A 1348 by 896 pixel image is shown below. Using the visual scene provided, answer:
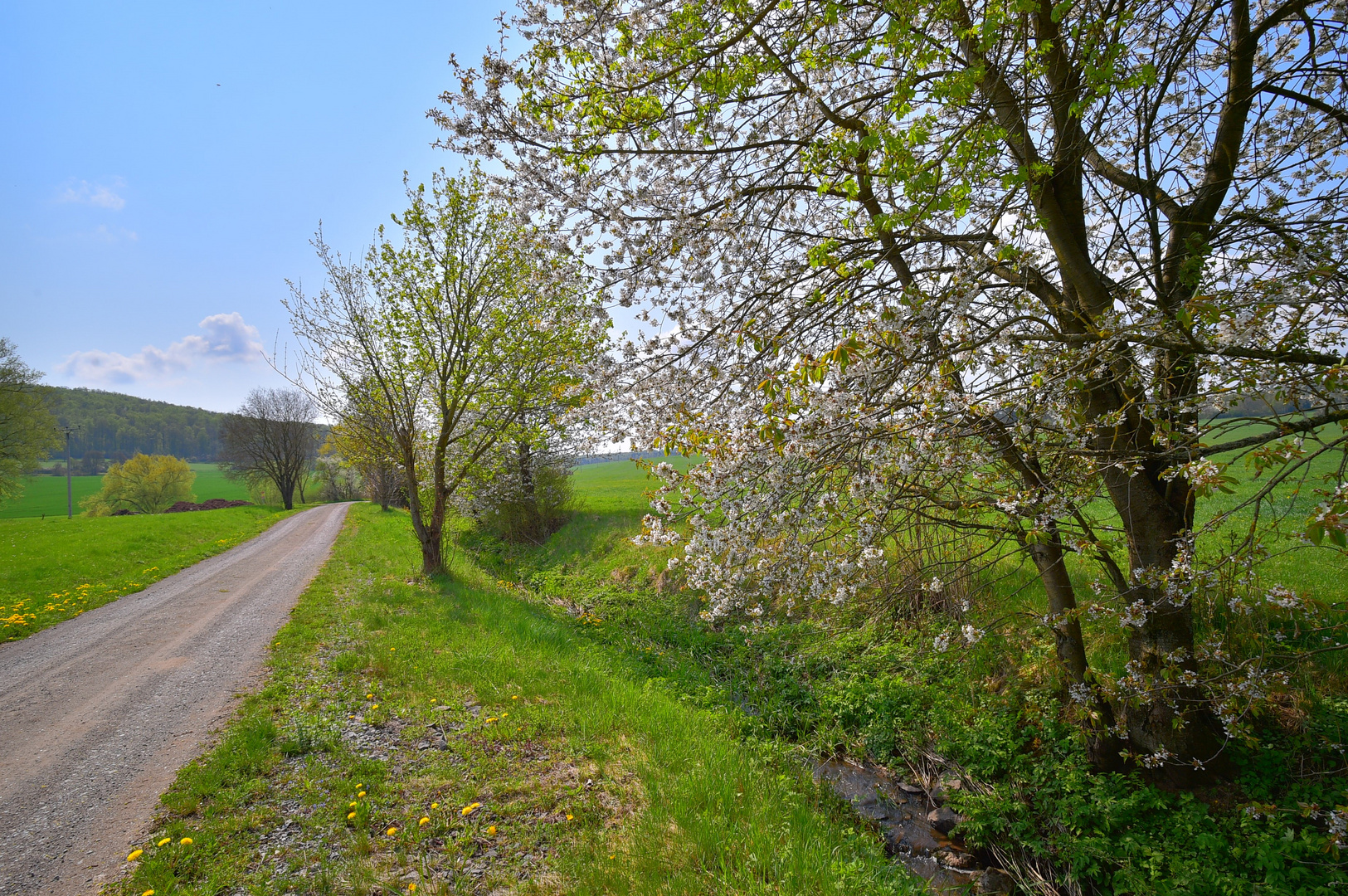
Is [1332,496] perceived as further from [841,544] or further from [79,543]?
[79,543]

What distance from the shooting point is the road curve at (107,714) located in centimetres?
361

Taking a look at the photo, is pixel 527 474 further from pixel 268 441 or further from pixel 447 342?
pixel 268 441

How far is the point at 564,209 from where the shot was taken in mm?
5023

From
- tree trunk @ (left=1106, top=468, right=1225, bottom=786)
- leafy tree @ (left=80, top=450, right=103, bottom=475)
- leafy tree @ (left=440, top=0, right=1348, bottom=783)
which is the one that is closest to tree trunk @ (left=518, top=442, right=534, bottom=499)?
leafy tree @ (left=440, top=0, right=1348, bottom=783)

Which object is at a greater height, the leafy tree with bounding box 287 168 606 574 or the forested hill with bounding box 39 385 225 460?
the forested hill with bounding box 39 385 225 460

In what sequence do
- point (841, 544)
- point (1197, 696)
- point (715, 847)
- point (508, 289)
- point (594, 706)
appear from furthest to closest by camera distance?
point (508, 289) → point (594, 706) → point (841, 544) → point (1197, 696) → point (715, 847)

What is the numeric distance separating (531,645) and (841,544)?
5.07 m

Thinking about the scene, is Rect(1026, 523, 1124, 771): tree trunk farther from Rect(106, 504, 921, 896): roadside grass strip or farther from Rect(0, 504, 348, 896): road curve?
Rect(0, 504, 348, 896): road curve

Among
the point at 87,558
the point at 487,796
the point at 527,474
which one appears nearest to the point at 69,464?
the point at 87,558

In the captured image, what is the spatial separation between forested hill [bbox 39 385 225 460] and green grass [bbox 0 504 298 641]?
240 ft

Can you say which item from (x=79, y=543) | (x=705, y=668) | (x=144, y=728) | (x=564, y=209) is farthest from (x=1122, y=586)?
(x=79, y=543)

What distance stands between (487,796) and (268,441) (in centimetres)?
5240

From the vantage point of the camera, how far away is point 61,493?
57.5 m

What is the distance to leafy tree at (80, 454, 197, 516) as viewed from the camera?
41.8m
